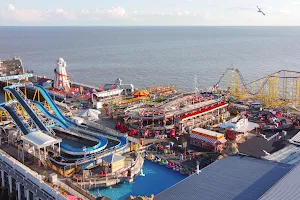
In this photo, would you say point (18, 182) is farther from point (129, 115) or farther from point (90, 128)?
point (129, 115)

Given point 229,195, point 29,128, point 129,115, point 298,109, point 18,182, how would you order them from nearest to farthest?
1. point 229,195
2. point 18,182
3. point 29,128
4. point 129,115
5. point 298,109

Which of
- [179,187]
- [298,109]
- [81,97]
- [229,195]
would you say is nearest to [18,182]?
[179,187]

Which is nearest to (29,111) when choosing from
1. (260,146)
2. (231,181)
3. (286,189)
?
(260,146)

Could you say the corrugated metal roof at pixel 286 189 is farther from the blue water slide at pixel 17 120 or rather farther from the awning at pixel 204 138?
the blue water slide at pixel 17 120

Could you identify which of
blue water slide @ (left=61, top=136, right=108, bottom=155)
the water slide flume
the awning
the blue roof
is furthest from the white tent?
the blue roof

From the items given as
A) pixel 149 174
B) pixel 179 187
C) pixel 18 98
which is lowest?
pixel 149 174

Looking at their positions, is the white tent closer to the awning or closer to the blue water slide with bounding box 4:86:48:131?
the blue water slide with bounding box 4:86:48:131
